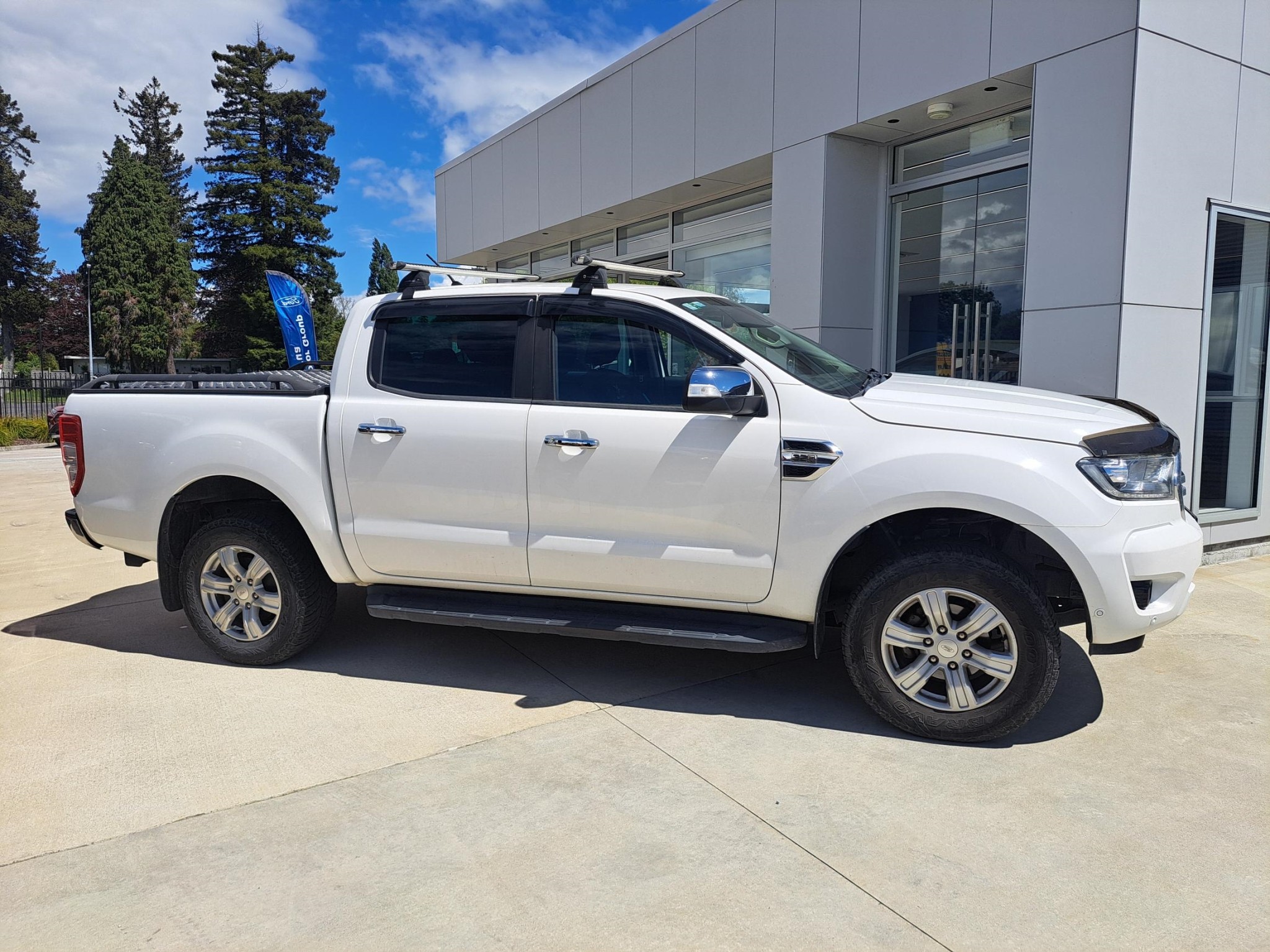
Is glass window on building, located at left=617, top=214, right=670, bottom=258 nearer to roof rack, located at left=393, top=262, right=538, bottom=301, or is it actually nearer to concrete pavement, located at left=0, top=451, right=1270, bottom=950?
roof rack, located at left=393, top=262, right=538, bottom=301

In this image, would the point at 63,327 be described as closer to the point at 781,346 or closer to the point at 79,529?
the point at 79,529

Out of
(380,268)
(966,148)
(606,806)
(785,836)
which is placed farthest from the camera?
(380,268)

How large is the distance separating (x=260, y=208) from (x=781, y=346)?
44778mm

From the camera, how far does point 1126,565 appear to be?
3488 mm

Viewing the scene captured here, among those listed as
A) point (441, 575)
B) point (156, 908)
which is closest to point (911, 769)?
point (441, 575)

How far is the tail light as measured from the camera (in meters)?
4.89

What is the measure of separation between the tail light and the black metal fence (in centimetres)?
3067

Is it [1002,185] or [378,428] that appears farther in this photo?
[1002,185]

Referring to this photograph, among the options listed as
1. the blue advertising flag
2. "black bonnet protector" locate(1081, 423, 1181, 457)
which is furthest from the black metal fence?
"black bonnet protector" locate(1081, 423, 1181, 457)

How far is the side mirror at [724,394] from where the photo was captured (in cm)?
374

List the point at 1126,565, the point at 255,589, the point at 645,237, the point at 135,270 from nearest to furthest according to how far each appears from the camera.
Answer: the point at 1126,565
the point at 255,589
the point at 645,237
the point at 135,270

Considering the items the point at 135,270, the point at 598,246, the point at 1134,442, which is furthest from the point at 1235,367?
the point at 135,270

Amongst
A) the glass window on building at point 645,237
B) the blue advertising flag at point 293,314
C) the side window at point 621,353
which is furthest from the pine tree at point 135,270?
the side window at point 621,353

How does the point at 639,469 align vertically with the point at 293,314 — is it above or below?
below
